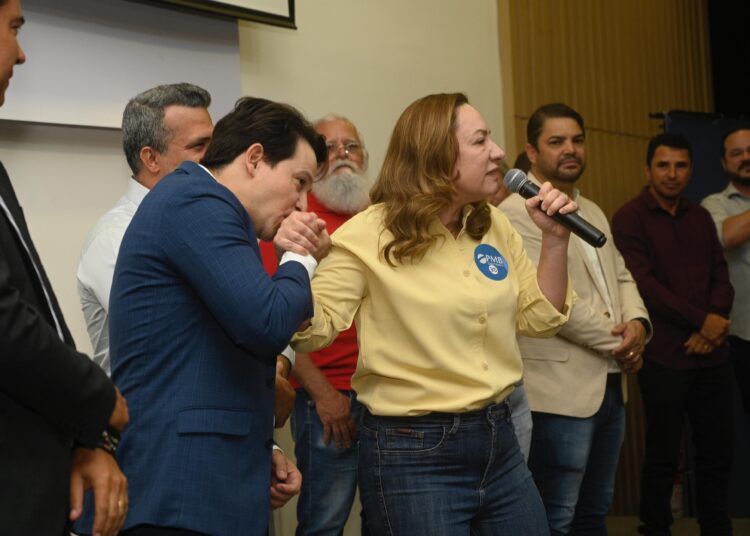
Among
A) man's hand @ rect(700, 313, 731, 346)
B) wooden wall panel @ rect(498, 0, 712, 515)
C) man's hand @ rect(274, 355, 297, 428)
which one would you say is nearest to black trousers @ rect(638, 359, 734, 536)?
man's hand @ rect(700, 313, 731, 346)

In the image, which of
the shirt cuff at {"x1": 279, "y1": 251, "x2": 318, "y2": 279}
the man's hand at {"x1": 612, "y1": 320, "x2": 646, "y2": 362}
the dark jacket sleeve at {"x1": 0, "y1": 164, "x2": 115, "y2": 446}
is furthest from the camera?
the man's hand at {"x1": 612, "y1": 320, "x2": 646, "y2": 362}

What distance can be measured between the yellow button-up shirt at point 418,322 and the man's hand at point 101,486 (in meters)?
0.59

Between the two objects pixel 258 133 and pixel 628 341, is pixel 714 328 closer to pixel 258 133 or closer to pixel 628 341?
pixel 628 341

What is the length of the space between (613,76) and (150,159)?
3736 millimetres

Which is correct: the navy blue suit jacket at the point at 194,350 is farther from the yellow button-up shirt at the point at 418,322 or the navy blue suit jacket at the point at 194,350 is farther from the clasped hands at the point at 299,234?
the yellow button-up shirt at the point at 418,322

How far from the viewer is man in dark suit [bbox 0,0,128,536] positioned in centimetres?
116

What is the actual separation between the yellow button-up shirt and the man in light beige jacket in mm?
959

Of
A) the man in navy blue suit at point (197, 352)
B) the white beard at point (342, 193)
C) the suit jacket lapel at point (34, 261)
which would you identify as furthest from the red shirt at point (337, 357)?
the suit jacket lapel at point (34, 261)

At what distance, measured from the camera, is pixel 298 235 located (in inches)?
65.1

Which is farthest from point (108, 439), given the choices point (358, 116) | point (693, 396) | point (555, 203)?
point (693, 396)

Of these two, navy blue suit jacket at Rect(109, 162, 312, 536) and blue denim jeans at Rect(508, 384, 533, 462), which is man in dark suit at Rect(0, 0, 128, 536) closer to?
navy blue suit jacket at Rect(109, 162, 312, 536)

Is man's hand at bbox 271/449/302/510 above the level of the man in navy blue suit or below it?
below

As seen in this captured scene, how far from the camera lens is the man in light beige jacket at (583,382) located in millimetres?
2932

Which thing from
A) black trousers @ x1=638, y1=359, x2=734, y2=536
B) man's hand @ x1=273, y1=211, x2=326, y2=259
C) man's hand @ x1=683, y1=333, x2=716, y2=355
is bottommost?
black trousers @ x1=638, y1=359, x2=734, y2=536
